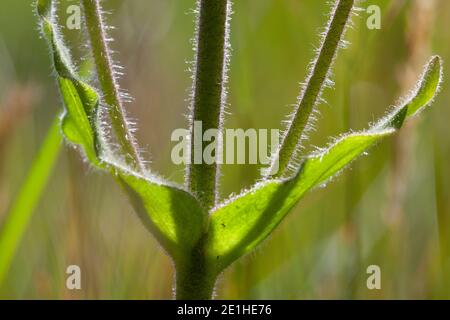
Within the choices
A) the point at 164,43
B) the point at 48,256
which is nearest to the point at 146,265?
the point at 48,256

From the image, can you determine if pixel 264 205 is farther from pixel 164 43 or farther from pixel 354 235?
pixel 164 43

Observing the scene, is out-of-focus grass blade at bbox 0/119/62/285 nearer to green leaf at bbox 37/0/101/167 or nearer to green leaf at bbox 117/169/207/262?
green leaf at bbox 37/0/101/167

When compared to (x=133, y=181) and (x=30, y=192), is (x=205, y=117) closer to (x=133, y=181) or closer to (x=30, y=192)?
(x=133, y=181)

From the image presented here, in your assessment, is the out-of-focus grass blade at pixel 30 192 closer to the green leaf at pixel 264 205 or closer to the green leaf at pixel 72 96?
the green leaf at pixel 72 96

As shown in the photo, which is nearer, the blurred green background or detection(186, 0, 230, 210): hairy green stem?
detection(186, 0, 230, 210): hairy green stem

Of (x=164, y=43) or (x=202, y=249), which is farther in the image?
(x=164, y=43)

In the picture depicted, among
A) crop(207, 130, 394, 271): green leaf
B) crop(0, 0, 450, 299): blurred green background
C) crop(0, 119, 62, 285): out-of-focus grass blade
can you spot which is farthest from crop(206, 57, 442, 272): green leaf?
crop(0, 119, 62, 285): out-of-focus grass blade

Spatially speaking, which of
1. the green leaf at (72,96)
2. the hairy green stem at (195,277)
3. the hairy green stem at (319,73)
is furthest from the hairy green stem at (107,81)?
the hairy green stem at (319,73)
